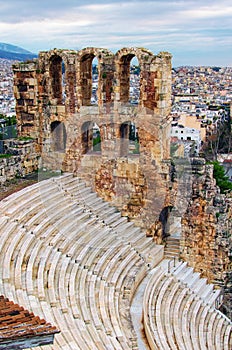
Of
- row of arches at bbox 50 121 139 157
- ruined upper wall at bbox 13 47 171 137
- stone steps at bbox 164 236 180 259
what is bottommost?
stone steps at bbox 164 236 180 259

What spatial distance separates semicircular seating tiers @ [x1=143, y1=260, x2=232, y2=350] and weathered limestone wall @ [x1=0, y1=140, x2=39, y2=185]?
6118 mm

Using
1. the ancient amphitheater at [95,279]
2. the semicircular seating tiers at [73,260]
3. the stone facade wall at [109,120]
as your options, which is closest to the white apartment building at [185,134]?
the stone facade wall at [109,120]

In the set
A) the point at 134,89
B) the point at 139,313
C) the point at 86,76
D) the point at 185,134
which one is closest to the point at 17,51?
the point at 134,89

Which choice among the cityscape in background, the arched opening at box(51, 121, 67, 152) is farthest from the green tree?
the arched opening at box(51, 121, 67, 152)

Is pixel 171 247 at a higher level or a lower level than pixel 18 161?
lower

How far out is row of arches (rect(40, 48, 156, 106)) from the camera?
16.5 metres

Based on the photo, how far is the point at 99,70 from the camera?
1708 cm

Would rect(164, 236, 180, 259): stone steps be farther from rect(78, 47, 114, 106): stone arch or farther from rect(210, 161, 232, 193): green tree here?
rect(78, 47, 114, 106): stone arch

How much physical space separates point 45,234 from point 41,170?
517cm

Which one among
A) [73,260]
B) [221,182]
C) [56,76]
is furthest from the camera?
[221,182]

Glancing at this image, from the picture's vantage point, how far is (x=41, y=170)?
60.9ft

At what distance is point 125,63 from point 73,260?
732cm

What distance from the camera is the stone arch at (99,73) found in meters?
16.9

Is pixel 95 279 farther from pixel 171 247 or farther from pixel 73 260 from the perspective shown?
pixel 171 247
